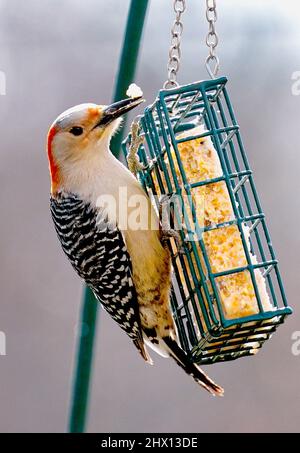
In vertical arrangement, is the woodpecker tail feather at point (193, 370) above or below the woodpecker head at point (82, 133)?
below

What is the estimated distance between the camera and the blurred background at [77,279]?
781 centimetres

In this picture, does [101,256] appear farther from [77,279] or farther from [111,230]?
[77,279]

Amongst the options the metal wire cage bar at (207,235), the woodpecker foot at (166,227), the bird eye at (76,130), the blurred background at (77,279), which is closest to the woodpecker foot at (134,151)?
the metal wire cage bar at (207,235)

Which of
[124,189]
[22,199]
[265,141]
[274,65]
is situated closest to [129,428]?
[22,199]

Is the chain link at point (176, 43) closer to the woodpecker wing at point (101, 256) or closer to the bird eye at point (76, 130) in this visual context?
the bird eye at point (76, 130)

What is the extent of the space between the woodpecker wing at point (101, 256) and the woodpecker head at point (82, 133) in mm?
Answer: 199

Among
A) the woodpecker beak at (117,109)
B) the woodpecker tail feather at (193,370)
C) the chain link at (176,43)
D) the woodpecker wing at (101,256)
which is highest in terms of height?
the chain link at (176,43)

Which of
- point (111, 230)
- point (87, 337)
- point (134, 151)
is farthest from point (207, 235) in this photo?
point (87, 337)

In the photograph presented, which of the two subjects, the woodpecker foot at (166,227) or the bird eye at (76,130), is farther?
the bird eye at (76,130)

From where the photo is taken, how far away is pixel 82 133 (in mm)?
4074

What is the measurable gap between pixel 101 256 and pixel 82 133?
573mm

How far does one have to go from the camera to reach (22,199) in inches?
326
